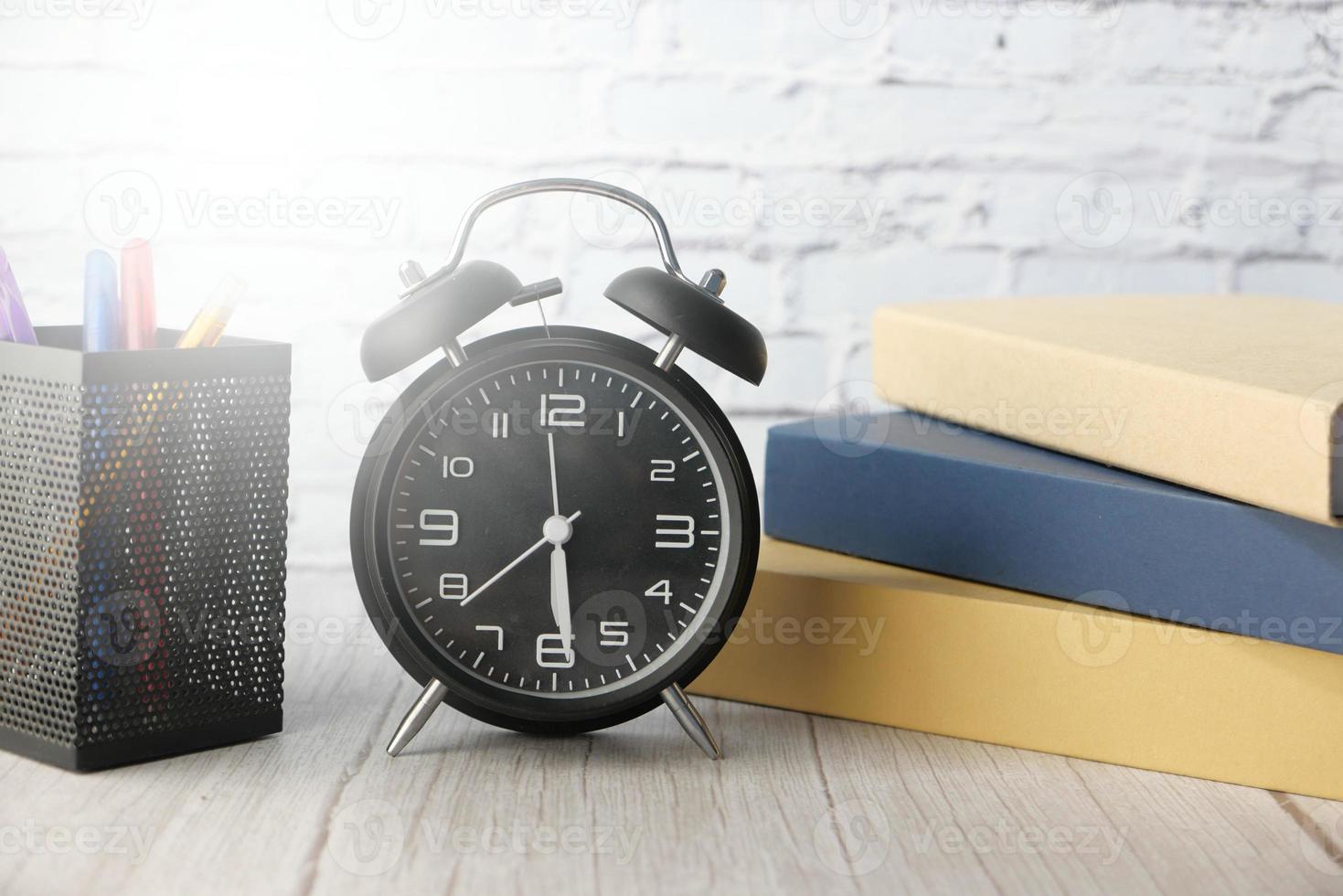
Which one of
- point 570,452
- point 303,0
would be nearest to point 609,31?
point 303,0

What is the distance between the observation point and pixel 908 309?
127 centimetres

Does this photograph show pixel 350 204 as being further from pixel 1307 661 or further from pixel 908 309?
pixel 1307 661

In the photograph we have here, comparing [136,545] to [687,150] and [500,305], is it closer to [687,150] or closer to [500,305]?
[500,305]

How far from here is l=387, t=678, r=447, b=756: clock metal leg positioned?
37.8 inches
